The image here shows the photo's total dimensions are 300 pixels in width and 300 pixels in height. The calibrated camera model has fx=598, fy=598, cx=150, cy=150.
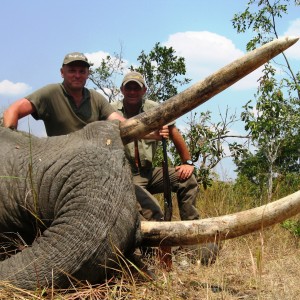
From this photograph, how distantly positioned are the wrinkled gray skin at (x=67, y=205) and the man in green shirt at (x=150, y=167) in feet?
7.89

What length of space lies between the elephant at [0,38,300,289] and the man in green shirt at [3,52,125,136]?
186 cm

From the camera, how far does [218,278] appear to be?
13.6ft

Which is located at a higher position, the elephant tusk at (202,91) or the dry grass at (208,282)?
the elephant tusk at (202,91)

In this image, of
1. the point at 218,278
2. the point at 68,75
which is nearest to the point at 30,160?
the point at 218,278

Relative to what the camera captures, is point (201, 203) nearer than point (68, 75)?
No

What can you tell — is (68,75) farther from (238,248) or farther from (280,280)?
(280,280)

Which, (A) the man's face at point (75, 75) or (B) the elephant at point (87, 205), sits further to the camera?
(A) the man's face at point (75, 75)

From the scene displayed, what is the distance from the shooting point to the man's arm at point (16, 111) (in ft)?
17.4

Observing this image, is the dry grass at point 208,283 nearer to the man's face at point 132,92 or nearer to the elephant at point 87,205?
the elephant at point 87,205

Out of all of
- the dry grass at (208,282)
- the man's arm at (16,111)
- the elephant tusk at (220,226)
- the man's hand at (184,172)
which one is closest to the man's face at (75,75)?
the man's arm at (16,111)

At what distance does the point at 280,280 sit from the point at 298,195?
0.98 meters

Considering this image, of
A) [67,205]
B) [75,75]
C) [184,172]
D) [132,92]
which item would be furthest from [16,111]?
[67,205]

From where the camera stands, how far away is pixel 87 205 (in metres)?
3.41

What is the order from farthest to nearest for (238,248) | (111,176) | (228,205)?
(228,205), (238,248), (111,176)
